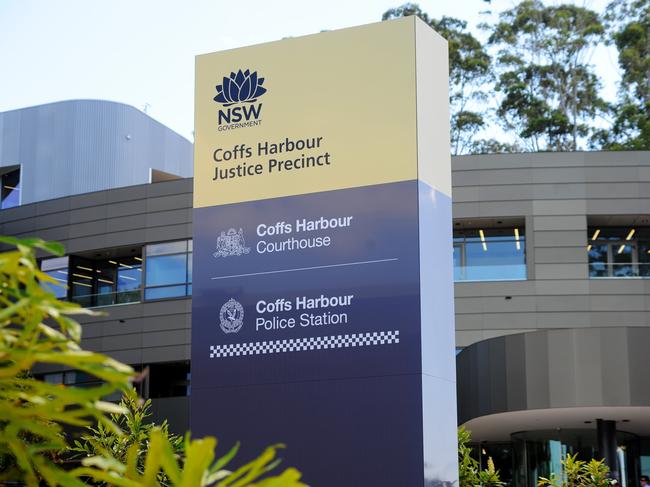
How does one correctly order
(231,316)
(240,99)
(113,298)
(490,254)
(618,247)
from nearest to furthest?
(231,316), (240,99), (490,254), (618,247), (113,298)

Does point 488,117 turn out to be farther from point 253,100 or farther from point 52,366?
point 253,100

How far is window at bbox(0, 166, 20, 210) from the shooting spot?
4522cm

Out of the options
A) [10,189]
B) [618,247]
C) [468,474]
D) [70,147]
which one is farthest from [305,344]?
[10,189]

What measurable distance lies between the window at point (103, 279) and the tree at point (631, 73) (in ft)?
85.1

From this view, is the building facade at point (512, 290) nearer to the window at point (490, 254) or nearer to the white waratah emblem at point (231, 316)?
the window at point (490, 254)

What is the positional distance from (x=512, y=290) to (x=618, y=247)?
3.97 m

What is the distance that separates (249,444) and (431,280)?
304 centimetres

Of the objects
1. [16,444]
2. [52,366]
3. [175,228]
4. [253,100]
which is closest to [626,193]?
[175,228]

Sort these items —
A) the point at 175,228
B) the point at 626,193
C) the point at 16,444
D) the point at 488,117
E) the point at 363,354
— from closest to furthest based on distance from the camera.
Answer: the point at 16,444, the point at 363,354, the point at 626,193, the point at 175,228, the point at 488,117

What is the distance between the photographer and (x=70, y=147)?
45219 mm

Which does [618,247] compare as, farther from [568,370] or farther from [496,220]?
[568,370]

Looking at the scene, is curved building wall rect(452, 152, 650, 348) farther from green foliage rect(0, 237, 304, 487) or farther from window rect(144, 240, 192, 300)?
green foliage rect(0, 237, 304, 487)

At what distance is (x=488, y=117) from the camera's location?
194 ft

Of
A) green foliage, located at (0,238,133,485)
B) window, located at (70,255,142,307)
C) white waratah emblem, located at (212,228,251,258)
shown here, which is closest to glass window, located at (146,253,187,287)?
window, located at (70,255,142,307)
